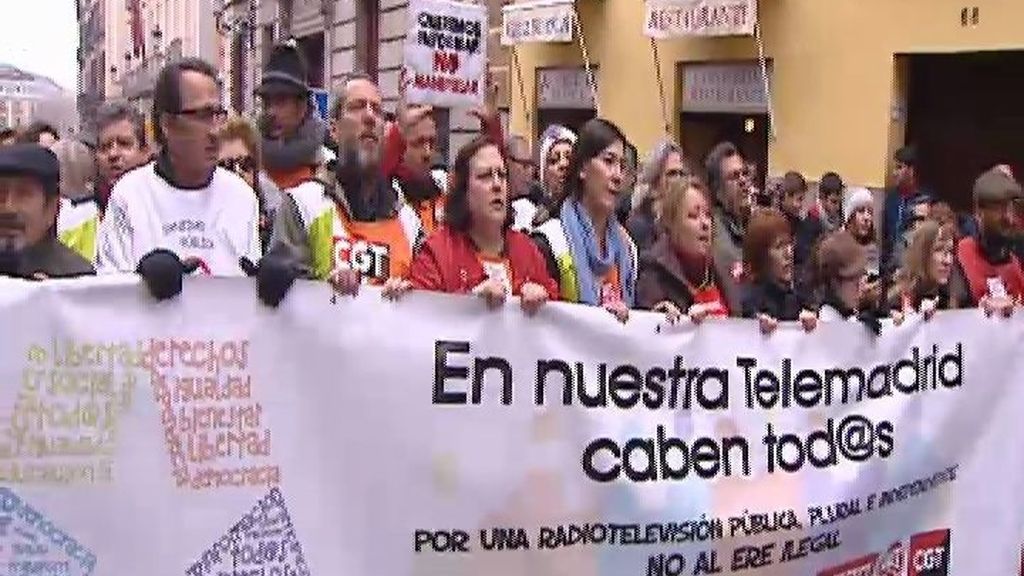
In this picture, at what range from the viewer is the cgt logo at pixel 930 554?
15.1 ft

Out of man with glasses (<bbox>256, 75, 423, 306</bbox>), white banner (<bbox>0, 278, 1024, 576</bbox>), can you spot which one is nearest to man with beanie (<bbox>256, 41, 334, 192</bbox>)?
man with glasses (<bbox>256, 75, 423, 306</bbox>)

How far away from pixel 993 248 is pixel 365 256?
266 cm

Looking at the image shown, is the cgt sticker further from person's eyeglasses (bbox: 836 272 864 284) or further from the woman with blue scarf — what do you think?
person's eyeglasses (bbox: 836 272 864 284)

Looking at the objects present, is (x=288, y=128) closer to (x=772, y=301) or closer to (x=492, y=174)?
(x=492, y=174)

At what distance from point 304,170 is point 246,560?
2295 millimetres

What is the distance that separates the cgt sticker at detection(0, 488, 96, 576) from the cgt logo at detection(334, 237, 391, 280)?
1.54 metres

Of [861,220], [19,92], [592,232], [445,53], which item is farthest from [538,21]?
[592,232]

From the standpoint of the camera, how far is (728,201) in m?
6.38

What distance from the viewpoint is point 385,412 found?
143 inches

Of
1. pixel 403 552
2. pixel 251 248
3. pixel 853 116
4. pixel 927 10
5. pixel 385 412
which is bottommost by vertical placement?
pixel 403 552

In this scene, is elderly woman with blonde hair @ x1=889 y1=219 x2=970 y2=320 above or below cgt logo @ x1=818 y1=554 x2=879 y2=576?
above

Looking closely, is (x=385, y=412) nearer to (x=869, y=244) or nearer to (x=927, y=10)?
(x=869, y=244)

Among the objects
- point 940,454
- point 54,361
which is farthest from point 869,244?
point 54,361

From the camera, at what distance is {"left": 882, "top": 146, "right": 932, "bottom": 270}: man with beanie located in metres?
10.2
